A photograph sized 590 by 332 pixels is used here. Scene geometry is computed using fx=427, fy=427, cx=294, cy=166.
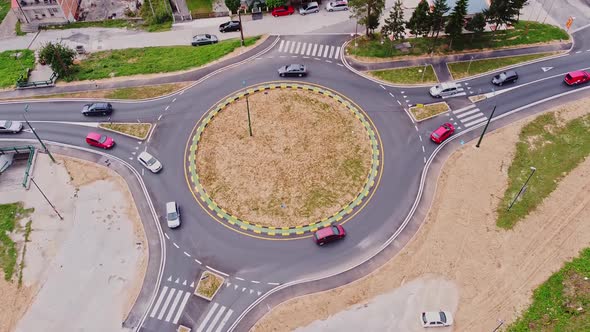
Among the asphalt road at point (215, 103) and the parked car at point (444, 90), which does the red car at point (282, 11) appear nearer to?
the asphalt road at point (215, 103)

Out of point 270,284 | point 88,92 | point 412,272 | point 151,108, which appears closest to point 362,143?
point 412,272

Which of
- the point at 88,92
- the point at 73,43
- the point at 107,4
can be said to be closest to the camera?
the point at 88,92

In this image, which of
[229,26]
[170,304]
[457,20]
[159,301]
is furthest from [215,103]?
[457,20]

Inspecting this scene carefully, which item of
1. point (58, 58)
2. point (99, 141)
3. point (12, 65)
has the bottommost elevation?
point (99, 141)

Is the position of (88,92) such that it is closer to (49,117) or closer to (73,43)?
(49,117)

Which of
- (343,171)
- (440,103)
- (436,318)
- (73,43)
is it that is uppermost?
(73,43)

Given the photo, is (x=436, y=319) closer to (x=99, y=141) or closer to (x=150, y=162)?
(x=150, y=162)

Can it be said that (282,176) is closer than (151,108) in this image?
Yes
